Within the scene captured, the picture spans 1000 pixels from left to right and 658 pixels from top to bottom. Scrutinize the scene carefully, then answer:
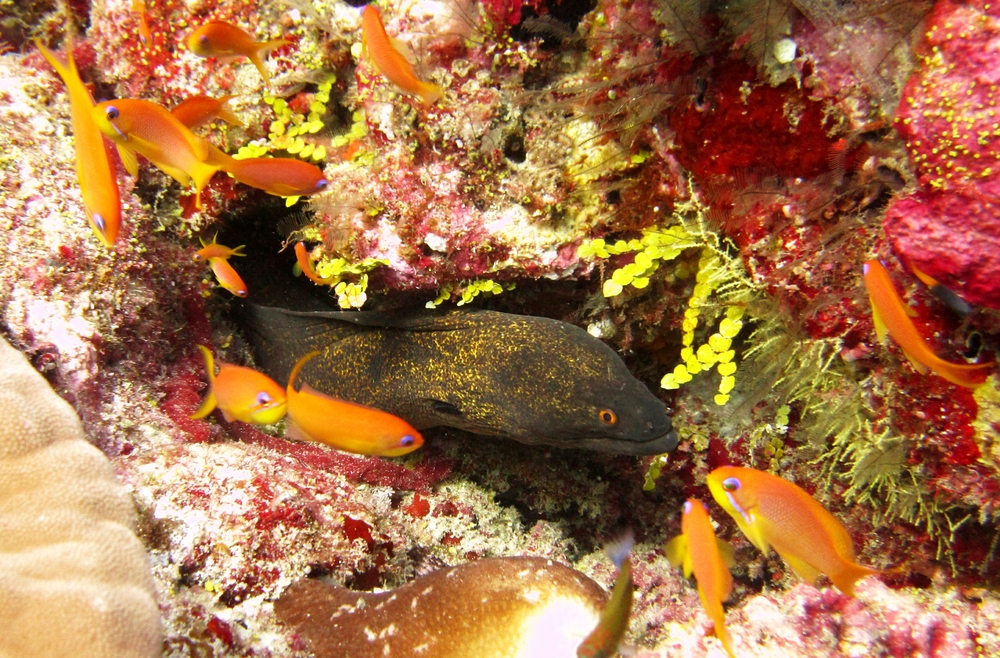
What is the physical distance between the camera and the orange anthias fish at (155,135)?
92.2 inches

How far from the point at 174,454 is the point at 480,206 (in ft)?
7.52

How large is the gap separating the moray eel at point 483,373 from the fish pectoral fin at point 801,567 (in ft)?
3.70

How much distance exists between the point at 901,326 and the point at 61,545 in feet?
10.6

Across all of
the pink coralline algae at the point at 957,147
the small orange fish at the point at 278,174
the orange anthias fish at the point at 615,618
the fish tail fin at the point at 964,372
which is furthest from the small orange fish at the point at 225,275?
the fish tail fin at the point at 964,372

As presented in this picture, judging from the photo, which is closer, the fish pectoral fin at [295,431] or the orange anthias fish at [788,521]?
the orange anthias fish at [788,521]

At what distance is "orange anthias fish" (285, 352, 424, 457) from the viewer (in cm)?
254

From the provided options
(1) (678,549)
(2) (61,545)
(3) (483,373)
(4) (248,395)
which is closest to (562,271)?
(3) (483,373)

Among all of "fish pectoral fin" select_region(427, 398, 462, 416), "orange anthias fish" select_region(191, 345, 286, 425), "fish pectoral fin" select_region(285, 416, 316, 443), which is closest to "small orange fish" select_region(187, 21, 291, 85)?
"orange anthias fish" select_region(191, 345, 286, 425)

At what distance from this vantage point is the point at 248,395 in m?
2.67

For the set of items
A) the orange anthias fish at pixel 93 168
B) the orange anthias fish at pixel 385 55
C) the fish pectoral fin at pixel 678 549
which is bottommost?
the fish pectoral fin at pixel 678 549

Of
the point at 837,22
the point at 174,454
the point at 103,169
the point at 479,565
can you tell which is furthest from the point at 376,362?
the point at 837,22

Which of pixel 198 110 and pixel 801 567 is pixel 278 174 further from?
pixel 801 567

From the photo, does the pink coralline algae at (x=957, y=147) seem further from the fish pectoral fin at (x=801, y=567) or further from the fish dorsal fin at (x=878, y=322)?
the fish pectoral fin at (x=801, y=567)

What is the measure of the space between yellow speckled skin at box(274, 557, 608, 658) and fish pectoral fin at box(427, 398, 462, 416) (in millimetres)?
1430
